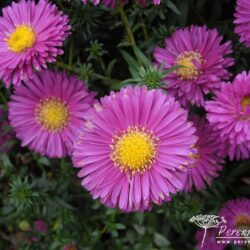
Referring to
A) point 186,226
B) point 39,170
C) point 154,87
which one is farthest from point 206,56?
point 39,170

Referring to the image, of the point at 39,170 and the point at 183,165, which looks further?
the point at 39,170

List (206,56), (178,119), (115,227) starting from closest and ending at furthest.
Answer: (178,119), (206,56), (115,227)

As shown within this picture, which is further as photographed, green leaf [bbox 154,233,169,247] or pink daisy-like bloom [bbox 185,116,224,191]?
green leaf [bbox 154,233,169,247]

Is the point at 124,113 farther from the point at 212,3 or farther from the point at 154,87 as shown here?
the point at 212,3

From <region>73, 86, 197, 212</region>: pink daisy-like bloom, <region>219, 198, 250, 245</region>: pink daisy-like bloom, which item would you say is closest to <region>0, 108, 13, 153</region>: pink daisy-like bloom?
<region>73, 86, 197, 212</region>: pink daisy-like bloom

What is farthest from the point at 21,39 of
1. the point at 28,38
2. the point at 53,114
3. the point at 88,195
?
the point at 88,195

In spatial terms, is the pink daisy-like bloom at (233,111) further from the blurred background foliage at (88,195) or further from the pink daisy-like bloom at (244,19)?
the blurred background foliage at (88,195)

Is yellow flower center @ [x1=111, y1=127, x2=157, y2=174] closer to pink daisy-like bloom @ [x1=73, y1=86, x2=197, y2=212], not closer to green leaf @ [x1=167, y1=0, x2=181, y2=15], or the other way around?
pink daisy-like bloom @ [x1=73, y1=86, x2=197, y2=212]
